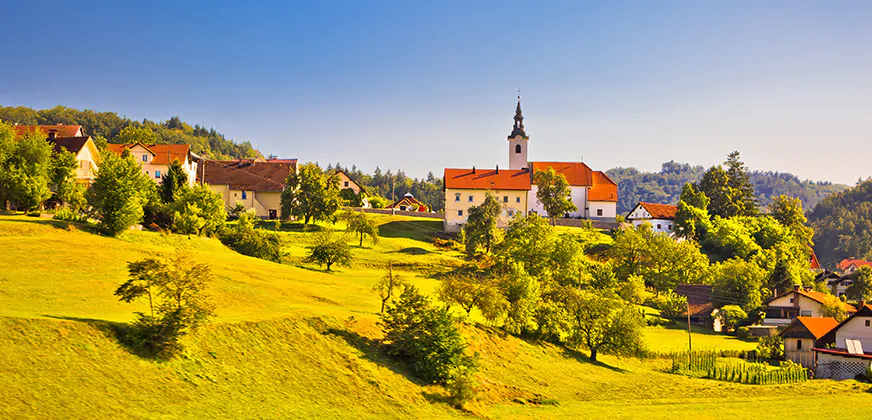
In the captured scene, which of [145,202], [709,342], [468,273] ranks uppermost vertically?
[145,202]

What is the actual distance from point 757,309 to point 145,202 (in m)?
61.7

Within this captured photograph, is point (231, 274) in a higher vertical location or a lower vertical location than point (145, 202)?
lower

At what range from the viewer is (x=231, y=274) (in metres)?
48.0

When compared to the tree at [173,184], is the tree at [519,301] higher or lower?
Result: lower

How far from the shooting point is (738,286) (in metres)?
83.1

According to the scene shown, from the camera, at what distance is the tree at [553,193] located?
104688mm

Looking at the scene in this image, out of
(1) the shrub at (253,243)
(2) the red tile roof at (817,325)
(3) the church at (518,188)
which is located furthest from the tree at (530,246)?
(2) the red tile roof at (817,325)

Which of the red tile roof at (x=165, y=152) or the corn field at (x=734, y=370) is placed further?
the red tile roof at (x=165, y=152)

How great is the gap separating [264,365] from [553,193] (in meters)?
77.2

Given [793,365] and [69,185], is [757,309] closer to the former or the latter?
[793,365]

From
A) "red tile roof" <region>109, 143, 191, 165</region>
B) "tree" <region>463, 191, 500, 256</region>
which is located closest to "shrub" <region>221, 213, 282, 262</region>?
"tree" <region>463, 191, 500, 256</region>

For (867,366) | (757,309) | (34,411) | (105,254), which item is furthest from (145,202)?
(757,309)

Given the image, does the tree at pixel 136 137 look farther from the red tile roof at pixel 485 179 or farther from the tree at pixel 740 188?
the tree at pixel 740 188

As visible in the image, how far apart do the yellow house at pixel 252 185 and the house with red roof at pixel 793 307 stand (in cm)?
5570
